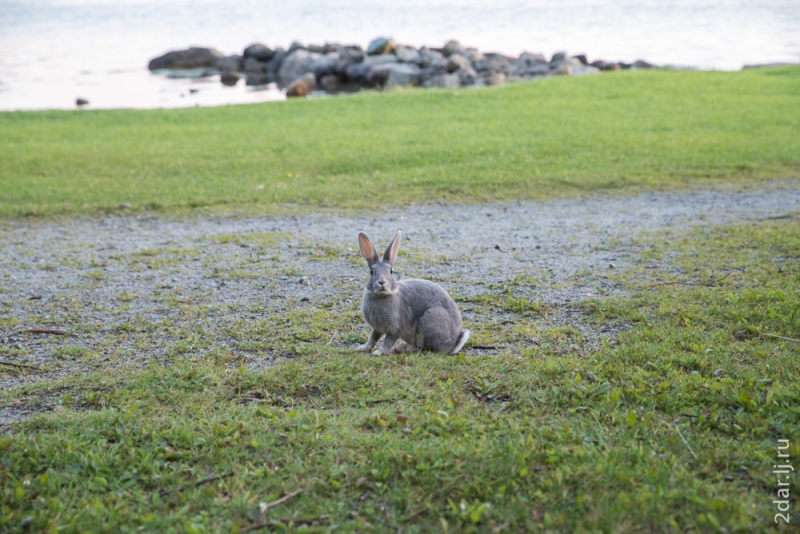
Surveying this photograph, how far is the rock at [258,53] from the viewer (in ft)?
141

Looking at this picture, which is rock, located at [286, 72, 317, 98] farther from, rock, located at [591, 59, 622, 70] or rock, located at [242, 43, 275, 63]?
rock, located at [591, 59, 622, 70]

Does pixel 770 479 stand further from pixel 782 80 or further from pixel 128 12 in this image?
pixel 128 12

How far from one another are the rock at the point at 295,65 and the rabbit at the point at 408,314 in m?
33.6

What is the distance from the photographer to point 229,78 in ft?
129

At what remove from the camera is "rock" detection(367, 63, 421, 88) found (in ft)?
110

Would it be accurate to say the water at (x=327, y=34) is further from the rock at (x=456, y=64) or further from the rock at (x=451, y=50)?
the rock at (x=456, y=64)

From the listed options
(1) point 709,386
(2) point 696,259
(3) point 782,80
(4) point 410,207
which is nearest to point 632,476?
(1) point 709,386

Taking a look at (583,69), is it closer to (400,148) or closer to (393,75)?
(393,75)

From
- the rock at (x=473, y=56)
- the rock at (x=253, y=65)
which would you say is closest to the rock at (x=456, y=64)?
the rock at (x=473, y=56)

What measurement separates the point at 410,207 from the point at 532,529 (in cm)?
822

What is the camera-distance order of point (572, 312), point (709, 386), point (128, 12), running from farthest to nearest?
point (128, 12) → point (572, 312) → point (709, 386)

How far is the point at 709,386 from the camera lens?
527 centimetres

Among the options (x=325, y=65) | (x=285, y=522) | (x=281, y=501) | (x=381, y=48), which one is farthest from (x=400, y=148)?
(x=381, y=48)

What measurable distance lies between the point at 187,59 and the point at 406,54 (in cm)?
1371
